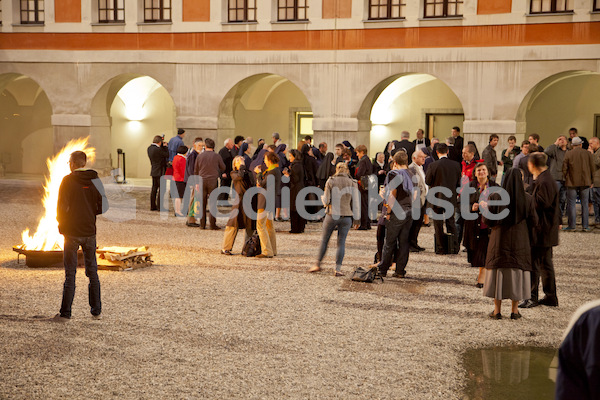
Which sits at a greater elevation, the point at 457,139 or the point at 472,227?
the point at 457,139

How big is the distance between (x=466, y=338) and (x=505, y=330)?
591 mm

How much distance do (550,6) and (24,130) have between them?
19.4 metres

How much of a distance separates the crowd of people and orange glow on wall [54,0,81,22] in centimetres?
825

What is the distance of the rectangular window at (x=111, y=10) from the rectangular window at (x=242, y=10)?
3.73 m

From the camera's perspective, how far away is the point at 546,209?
938cm

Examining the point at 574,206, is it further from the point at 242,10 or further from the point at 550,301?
the point at 242,10

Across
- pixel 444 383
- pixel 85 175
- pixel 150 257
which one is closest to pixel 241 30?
pixel 150 257

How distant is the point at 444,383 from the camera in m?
6.66

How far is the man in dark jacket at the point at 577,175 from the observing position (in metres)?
15.9

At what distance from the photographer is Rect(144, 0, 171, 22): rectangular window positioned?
24.6 metres

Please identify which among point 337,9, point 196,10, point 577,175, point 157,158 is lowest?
point 577,175

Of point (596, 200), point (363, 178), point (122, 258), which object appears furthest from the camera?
point (596, 200)

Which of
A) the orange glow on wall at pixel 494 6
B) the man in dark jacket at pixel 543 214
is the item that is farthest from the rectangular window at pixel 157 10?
the man in dark jacket at pixel 543 214

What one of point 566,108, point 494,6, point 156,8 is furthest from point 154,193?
point 566,108
